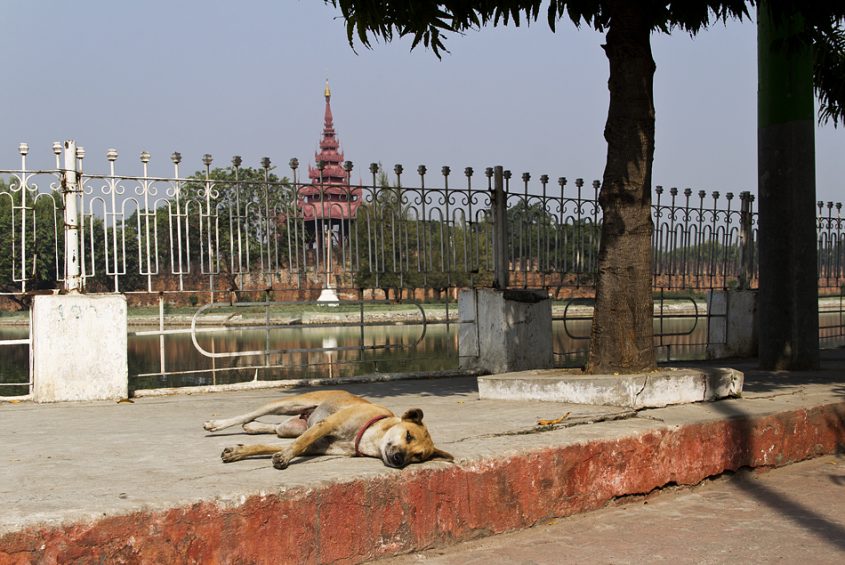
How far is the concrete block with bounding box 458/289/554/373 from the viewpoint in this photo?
34.7 ft

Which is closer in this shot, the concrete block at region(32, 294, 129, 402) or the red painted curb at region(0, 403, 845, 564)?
the red painted curb at region(0, 403, 845, 564)

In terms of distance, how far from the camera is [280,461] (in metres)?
4.46

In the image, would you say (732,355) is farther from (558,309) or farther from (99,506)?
(99,506)

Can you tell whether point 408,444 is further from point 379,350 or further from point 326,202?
point 379,350

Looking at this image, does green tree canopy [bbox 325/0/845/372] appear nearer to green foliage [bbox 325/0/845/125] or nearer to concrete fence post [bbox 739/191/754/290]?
green foliage [bbox 325/0/845/125]

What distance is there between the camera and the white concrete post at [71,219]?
841 centimetres

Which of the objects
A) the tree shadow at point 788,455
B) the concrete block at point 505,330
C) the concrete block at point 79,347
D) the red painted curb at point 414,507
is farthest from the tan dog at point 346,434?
the concrete block at point 505,330

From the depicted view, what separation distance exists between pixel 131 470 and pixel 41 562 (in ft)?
3.26

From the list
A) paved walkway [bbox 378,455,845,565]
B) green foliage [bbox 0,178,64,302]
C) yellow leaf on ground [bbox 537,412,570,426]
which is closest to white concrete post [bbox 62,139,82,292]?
green foliage [bbox 0,178,64,302]

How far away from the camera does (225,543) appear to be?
A: 387 centimetres

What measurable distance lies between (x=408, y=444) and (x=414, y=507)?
32cm

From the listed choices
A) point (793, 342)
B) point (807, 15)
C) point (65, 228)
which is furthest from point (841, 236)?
point (65, 228)

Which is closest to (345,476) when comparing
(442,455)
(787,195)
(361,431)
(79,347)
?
(361,431)

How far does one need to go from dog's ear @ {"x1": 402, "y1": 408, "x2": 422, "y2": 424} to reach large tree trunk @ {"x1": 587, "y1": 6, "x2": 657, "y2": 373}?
119 inches
